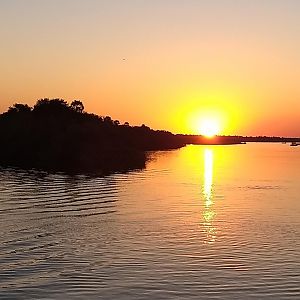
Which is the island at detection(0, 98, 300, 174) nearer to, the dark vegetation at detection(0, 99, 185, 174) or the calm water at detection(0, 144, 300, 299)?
the dark vegetation at detection(0, 99, 185, 174)

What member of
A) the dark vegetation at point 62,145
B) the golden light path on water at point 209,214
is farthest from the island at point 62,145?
the golden light path on water at point 209,214

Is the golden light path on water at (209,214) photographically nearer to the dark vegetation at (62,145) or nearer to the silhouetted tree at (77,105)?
the dark vegetation at (62,145)

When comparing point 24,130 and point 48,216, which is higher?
point 24,130

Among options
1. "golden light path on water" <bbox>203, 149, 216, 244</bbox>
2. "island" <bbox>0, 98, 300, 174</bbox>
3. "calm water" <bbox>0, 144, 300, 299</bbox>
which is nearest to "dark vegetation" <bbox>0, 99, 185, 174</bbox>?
"island" <bbox>0, 98, 300, 174</bbox>

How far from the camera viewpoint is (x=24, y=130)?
85438mm

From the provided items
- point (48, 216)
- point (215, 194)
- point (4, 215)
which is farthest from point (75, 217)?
point (215, 194)

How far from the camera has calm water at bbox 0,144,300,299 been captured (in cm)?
1503

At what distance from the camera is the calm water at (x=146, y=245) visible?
592 inches

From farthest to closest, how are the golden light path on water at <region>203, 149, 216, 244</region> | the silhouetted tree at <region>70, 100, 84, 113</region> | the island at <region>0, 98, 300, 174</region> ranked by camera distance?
the silhouetted tree at <region>70, 100, 84, 113</region>
the island at <region>0, 98, 300, 174</region>
the golden light path on water at <region>203, 149, 216, 244</region>

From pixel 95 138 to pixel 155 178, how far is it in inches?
1193

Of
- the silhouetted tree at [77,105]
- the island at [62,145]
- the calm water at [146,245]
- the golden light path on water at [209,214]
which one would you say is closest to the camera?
the calm water at [146,245]

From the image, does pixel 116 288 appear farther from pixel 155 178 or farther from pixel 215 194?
pixel 155 178

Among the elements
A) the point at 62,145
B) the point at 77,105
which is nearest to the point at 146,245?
the point at 62,145

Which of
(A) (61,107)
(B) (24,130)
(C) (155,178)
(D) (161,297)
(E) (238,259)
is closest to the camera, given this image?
(D) (161,297)
